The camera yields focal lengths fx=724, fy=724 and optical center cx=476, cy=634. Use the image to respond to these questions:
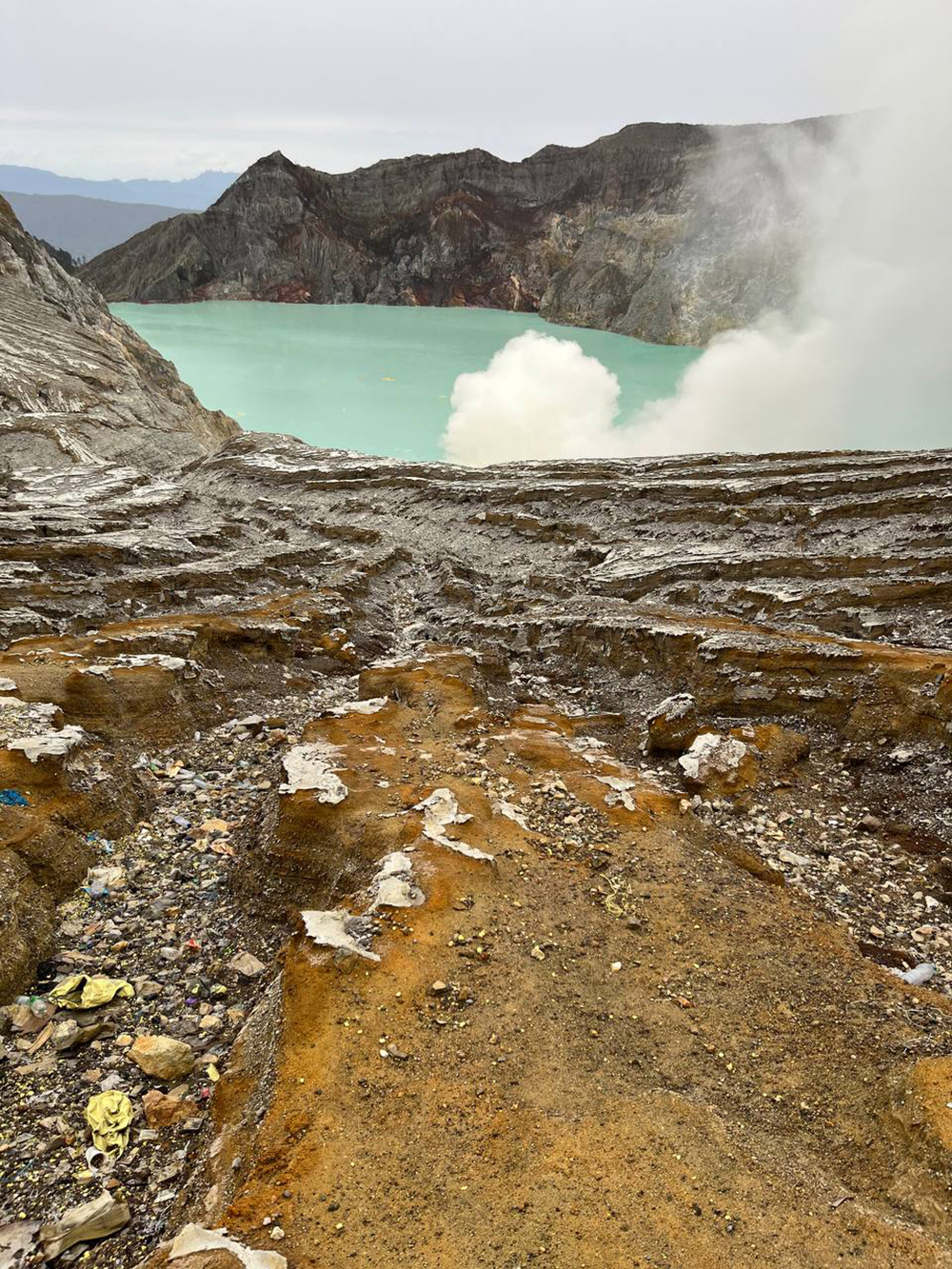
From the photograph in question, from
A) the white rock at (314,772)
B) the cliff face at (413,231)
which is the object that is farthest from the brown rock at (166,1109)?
the cliff face at (413,231)

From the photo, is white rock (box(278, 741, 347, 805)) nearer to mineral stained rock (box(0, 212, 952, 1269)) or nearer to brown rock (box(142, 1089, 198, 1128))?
mineral stained rock (box(0, 212, 952, 1269))

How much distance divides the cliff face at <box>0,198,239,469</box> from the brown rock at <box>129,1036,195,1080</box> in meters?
30.8

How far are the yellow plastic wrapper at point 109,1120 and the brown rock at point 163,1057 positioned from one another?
0.97 ft

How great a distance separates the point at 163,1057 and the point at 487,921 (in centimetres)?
317

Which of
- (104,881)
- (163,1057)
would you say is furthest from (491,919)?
(104,881)

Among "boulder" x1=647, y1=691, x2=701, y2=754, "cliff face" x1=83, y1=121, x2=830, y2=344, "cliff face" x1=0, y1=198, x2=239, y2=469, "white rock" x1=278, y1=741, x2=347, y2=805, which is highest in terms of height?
"cliff face" x1=83, y1=121, x2=830, y2=344

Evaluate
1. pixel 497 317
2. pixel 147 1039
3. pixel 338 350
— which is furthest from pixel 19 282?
pixel 497 317

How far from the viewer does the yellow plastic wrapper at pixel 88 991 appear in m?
6.94

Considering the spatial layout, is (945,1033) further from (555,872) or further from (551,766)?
(551,766)

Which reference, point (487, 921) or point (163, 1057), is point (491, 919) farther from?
point (163, 1057)

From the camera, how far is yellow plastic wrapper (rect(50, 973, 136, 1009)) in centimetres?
694

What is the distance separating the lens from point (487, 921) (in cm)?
748

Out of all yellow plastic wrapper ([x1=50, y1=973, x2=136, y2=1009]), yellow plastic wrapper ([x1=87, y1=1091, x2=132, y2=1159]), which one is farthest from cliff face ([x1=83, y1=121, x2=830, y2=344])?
yellow plastic wrapper ([x1=87, y1=1091, x2=132, y2=1159])

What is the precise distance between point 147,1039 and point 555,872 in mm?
4439
